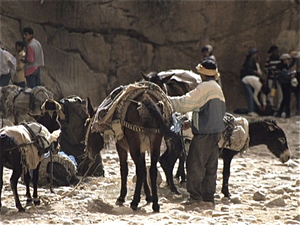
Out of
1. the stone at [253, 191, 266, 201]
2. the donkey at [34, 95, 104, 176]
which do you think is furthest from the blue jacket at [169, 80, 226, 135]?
the donkey at [34, 95, 104, 176]

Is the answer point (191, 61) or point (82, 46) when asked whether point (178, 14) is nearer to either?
point (191, 61)

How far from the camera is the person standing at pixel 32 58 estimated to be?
1321 cm

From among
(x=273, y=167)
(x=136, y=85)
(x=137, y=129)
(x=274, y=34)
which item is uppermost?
(x=274, y=34)

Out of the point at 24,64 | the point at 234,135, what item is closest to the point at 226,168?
the point at 234,135

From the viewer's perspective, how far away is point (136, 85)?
27.3 feet

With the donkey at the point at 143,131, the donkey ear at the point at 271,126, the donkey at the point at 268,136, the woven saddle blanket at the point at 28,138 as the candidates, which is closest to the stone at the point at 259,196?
the donkey at the point at 268,136

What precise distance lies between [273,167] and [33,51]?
4.95m

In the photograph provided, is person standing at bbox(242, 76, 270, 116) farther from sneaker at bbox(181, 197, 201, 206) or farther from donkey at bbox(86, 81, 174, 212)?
donkey at bbox(86, 81, 174, 212)

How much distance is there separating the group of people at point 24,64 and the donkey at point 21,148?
16.5ft

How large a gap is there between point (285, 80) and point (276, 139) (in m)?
7.14

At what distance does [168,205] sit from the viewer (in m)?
8.64

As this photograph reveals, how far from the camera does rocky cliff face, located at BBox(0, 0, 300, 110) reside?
16.1m

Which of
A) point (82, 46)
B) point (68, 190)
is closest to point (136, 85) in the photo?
point (68, 190)

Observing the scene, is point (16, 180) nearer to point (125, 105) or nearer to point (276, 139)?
point (125, 105)
